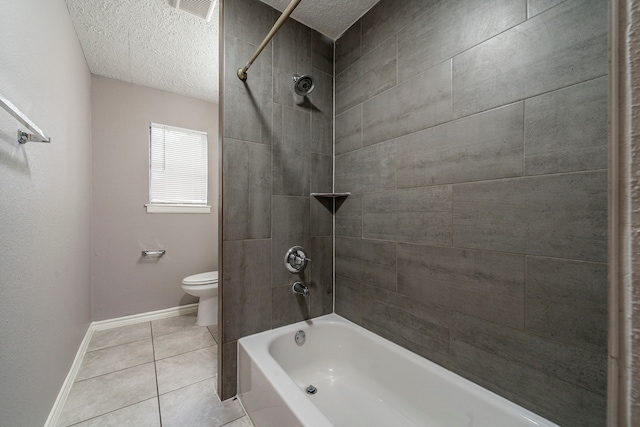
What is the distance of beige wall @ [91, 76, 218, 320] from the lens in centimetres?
238

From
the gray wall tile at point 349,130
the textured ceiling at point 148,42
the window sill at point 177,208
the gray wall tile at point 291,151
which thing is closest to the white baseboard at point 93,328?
the window sill at point 177,208

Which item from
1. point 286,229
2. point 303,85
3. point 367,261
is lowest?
point 367,261

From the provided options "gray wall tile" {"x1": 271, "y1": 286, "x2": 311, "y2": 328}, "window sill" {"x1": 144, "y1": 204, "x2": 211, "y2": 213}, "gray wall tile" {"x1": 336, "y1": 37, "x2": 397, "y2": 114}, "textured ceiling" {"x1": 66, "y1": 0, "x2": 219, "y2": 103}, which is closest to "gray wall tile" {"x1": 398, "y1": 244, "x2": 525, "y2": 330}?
"gray wall tile" {"x1": 271, "y1": 286, "x2": 311, "y2": 328}

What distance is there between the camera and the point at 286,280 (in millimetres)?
1691

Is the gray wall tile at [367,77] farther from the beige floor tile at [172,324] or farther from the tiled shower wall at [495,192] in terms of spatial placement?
the beige floor tile at [172,324]

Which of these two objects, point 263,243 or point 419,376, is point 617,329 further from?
point 263,243

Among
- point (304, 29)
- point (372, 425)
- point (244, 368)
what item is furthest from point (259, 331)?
point (304, 29)

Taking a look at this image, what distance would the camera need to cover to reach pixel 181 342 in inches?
84.5

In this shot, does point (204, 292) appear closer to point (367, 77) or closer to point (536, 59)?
point (367, 77)

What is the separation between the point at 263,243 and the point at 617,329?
1515 mm

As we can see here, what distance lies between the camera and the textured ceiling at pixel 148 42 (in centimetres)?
169

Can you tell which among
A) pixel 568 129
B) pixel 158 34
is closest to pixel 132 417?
pixel 568 129

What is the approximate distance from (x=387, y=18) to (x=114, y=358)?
→ 305 centimetres

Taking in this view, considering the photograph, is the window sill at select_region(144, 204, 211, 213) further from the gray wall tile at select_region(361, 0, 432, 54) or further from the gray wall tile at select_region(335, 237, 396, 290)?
the gray wall tile at select_region(361, 0, 432, 54)
